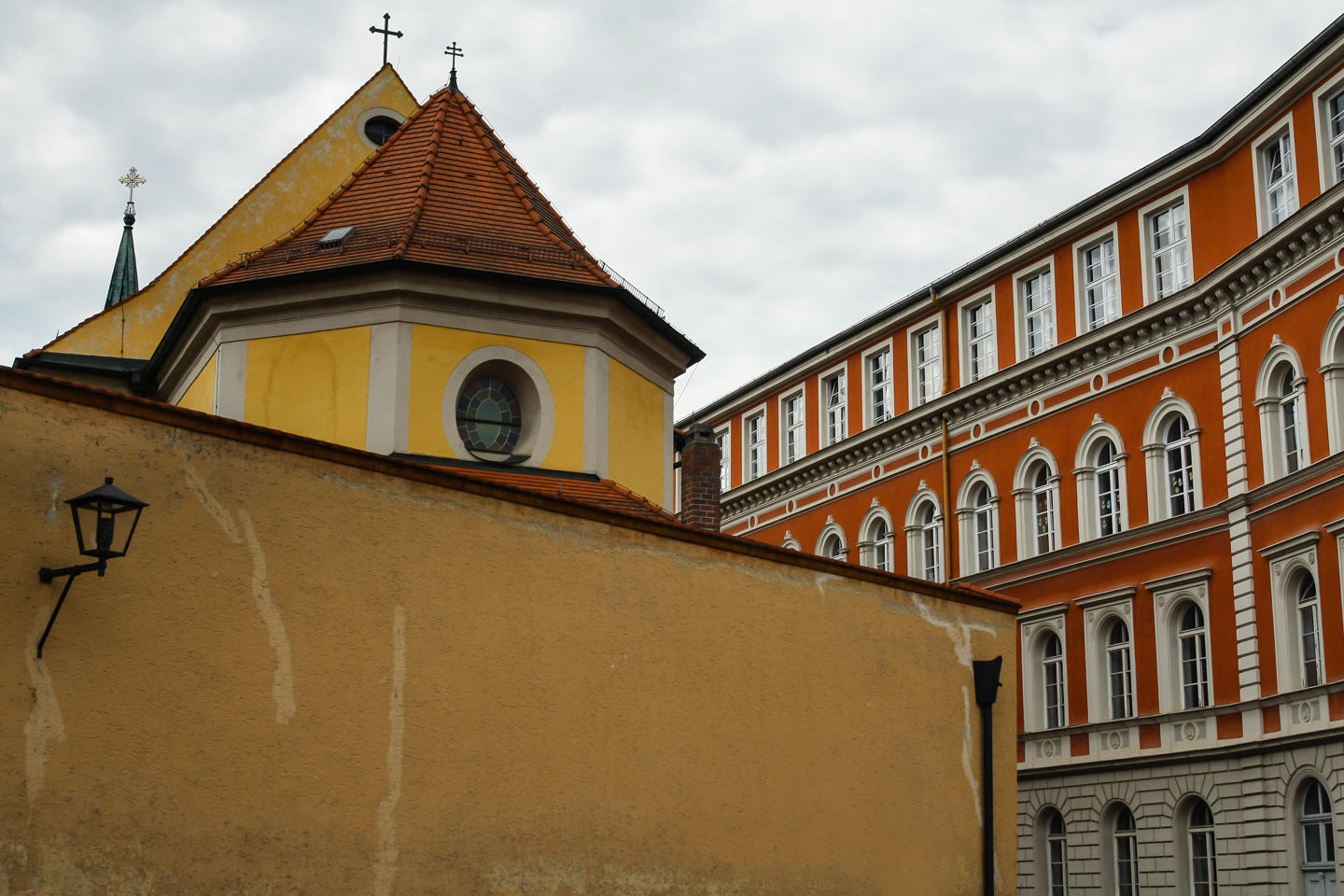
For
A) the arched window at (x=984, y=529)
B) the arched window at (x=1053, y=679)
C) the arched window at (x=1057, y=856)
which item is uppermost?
the arched window at (x=984, y=529)

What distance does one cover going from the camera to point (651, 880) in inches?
451

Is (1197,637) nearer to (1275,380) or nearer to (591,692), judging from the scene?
(1275,380)

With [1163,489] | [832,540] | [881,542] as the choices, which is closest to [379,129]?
[1163,489]

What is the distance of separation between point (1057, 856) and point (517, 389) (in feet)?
63.5

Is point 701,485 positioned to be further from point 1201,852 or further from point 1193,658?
point 1201,852

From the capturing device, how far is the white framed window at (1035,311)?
34.1 metres

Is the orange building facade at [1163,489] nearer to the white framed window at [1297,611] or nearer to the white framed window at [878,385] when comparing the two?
the white framed window at [1297,611]

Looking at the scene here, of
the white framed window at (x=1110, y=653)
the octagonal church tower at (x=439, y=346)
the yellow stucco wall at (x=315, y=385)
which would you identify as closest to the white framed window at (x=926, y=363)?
the white framed window at (x=1110, y=653)

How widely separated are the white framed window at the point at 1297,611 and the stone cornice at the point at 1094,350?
4708mm

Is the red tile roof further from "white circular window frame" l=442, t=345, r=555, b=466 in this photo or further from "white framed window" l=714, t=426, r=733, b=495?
"white framed window" l=714, t=426, r=733, b=495

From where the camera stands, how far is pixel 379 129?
27562 millimetres

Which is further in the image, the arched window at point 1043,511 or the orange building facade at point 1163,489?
the arched window at point 1043,511

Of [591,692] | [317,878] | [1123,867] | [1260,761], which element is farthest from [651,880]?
[1123,867]

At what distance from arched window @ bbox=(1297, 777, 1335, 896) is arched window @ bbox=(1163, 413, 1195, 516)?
594 cm
